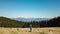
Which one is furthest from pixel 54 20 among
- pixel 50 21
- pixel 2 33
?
pixel 2 33

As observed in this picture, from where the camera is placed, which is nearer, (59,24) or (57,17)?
(59,24)

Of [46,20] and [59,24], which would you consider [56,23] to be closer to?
[59,24]

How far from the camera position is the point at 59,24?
44375 mm

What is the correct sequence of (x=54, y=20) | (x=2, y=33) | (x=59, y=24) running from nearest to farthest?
(x=2, y=33)
(x=59, y=24)
(x=54, y=20)

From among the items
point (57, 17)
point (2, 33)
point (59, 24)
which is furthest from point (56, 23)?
point (2, 33)

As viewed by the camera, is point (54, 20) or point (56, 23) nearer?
point (56, 23)

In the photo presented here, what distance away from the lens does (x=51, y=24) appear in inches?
1800

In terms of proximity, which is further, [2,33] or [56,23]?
[56,23]

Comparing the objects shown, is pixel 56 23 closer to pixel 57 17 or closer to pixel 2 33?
pixel 57 17

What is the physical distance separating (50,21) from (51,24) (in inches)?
88.0

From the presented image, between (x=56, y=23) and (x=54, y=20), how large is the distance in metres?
3.32

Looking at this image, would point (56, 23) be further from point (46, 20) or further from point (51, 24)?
point (46, 20)

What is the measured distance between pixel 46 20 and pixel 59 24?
6125mm

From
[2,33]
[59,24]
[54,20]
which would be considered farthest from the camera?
[54,20]
